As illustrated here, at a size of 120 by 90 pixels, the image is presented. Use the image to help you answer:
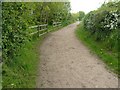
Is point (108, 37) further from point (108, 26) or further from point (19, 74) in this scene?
point (19, 74)

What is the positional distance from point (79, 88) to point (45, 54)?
5040mm

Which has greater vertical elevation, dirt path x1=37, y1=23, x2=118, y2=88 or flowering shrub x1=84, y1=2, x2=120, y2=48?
flowering shrub x1=84, y1=2, x2=120, y2=48

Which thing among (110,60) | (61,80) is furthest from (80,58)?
(61,80)

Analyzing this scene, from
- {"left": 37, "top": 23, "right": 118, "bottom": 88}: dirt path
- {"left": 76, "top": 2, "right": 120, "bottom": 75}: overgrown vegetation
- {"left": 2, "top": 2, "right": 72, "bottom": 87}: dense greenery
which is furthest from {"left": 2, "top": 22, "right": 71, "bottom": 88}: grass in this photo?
{"left": 76, "top": 2, "right": 120, "bottom": 75}: overgrown vegetation

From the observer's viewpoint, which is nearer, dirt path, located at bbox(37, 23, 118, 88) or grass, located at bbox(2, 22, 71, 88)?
grass, located at bbox(2, 22, 71, 88)

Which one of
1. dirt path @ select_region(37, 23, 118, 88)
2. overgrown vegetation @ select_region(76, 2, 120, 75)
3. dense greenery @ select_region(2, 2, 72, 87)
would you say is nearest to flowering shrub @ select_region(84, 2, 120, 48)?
overgrown vegetation @ select_region(76, 2, 120, 75)

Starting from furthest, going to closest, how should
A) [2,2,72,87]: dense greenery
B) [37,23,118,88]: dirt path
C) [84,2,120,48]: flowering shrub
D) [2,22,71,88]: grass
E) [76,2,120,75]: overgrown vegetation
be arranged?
[84,2,120,48]: flowering shrub → [76,2,120,75]: overgrown vegetation → [37,23,118,88]: dirt path → [2,2,72,87]: dense greenery → [2,22,71,88]: grass

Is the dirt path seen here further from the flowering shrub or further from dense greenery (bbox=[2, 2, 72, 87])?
the flowering shrub

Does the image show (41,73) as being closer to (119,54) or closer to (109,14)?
(119,54)

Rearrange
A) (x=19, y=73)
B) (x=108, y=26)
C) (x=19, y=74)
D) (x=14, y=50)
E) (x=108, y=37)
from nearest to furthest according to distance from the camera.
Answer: (x=19, y=74)
(x=19, y=73)
(x=14, y=50)
(x=108, y=37)
(x=108, y=26)

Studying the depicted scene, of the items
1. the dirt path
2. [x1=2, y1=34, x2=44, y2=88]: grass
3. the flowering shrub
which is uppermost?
the flowering shrub

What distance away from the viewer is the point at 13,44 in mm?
8219

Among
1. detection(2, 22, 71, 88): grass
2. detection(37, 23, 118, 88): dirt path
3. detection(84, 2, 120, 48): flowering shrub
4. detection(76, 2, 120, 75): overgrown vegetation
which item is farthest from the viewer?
detection(84, 2, 120, 48): flowering shrub

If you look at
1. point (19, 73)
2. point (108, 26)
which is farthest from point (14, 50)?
point (108, 26)
